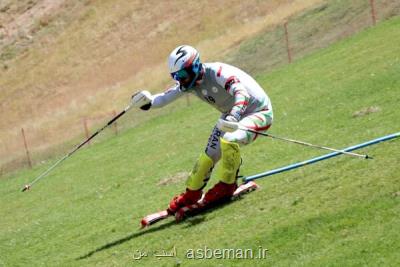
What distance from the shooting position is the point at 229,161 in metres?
10.8

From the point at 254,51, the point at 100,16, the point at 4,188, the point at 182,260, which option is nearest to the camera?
the point at 182,260

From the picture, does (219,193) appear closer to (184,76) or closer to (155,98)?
(184,76)

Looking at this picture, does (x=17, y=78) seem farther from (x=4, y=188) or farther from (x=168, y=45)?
(x=4, y=188)

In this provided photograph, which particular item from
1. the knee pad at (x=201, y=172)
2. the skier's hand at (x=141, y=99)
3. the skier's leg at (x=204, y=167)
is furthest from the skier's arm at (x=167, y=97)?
the knee pad at (x=201, y=172)

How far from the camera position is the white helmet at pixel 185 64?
11008 mm

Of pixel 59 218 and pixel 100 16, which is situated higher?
pixel 100 16

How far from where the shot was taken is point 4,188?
985 inches

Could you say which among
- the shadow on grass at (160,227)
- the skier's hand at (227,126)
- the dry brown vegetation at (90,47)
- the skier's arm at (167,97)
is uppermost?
the dry brown vegetation at (90,47)

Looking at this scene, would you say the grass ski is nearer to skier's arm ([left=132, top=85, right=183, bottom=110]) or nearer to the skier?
the skier

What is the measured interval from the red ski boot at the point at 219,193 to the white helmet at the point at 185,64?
5.03ft

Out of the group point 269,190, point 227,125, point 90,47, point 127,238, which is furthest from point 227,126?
Result: point 90,47

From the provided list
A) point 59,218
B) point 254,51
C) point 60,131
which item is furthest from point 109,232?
point 60,131

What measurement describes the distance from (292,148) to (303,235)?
6.83 m

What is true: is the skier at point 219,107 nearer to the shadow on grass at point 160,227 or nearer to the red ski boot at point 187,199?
the red ski boot at point 187,199
